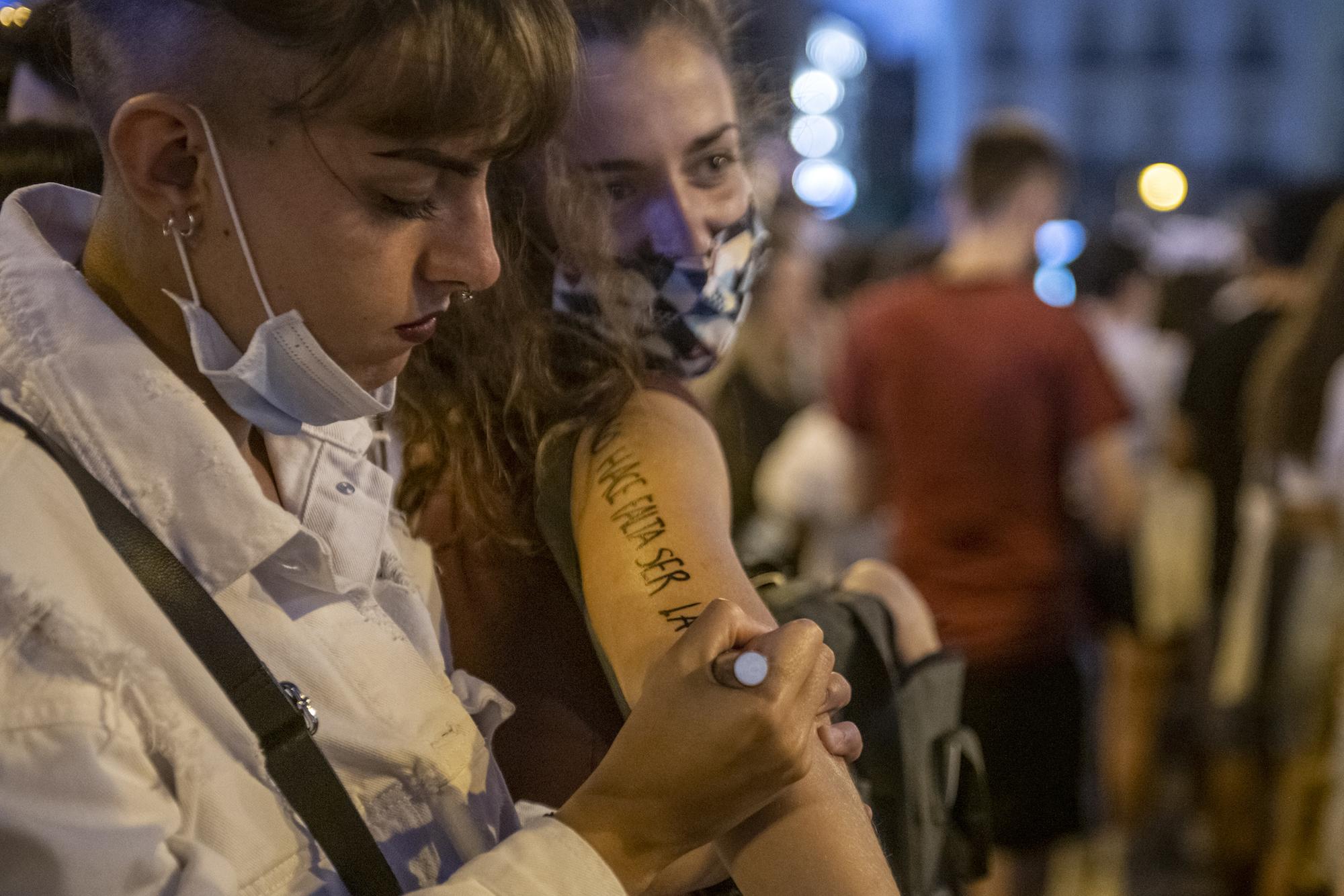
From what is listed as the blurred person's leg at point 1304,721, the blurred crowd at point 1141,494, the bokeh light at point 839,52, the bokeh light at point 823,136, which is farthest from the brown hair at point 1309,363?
the bokeh light at point 839,52

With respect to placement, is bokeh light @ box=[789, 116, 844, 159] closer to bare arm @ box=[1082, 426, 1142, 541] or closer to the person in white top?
bare arm @ box=[1082, 426, 1142, 541]

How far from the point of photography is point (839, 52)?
843 inches

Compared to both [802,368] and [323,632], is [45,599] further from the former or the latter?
[802,368]

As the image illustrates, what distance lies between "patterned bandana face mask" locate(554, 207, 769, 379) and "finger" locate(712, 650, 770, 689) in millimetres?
474

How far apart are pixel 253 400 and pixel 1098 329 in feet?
18.1

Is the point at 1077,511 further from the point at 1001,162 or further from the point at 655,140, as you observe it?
the point at 655,140

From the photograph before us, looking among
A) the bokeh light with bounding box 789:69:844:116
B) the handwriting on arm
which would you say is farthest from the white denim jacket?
the bokeh light with bounding box 789:69:844:116

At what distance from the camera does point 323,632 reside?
3.65ft

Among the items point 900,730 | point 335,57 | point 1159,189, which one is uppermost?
point 335,57

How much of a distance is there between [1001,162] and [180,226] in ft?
9.20

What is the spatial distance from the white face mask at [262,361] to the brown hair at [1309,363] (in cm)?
321

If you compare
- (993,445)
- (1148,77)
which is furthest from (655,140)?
(1148,77)

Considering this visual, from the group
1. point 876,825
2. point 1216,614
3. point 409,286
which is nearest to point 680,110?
point 409,286

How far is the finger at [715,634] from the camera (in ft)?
3.36
